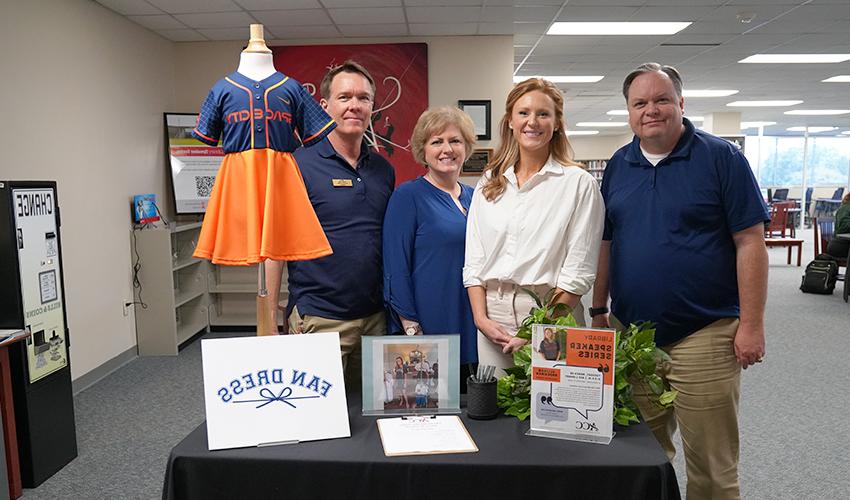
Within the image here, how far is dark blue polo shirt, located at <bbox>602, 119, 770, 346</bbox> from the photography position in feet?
6.15

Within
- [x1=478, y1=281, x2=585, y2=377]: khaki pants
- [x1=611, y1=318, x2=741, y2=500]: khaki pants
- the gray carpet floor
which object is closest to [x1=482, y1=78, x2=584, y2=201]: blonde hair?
[x1=478, y1=281, x2=585, y2=377]: khaki pants

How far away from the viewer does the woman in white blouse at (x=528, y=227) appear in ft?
6.21

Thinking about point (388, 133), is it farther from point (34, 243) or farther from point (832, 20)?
point (832, 20)

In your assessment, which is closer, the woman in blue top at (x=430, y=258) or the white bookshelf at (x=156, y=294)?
the woman in blue top at (x=430, y=258)

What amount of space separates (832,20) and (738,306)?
205 inches

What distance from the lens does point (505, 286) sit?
6.43ft

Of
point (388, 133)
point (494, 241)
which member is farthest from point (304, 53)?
point (494, 241)

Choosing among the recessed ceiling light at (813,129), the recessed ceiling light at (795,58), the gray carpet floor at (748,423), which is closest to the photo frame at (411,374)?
the gray carpet floor at (748,423)

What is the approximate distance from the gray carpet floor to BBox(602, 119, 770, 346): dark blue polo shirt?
132 cm

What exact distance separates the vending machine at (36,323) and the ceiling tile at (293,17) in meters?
2.69

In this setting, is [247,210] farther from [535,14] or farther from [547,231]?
[535,14]

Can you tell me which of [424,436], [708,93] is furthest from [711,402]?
[708,93]

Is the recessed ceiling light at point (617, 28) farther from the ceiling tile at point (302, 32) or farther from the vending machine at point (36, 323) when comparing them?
the vending machine at point (36, 323)

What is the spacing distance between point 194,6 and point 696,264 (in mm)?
4376
